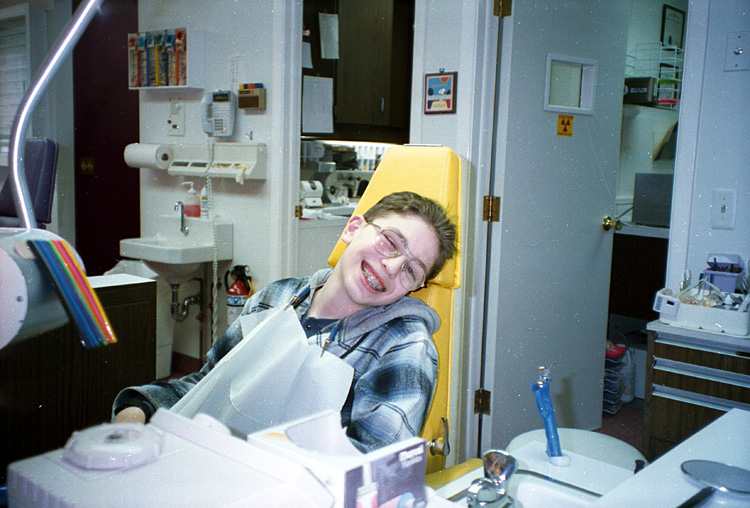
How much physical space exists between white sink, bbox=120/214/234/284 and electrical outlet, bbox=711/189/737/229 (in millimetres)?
1841

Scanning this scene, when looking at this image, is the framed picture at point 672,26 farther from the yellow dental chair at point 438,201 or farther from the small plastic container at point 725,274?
the yellow dental chair at point 438,201

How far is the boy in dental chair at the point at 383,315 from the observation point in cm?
93

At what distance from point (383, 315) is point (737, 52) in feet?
4.77

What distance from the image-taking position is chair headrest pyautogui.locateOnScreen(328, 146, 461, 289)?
1.10m

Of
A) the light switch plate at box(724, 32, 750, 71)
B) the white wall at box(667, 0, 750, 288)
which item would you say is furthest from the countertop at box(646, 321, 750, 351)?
the light switch plate at box(724, 32, 750, 71)

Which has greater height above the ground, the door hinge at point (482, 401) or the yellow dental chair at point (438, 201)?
the yellow dental chair at point (438, 201)

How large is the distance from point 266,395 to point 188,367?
2.07m

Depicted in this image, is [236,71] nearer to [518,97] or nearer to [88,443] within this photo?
[518,97]

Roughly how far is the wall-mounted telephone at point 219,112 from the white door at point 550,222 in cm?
114

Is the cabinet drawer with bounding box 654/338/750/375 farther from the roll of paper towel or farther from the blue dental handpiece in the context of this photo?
the roll of paper towel

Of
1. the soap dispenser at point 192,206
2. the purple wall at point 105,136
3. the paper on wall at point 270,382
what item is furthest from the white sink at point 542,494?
the soap dispenser at point 192,206

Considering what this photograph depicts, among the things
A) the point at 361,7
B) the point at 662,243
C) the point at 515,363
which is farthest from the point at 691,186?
the point at 361,7

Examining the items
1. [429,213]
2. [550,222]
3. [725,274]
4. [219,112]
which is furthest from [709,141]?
[219,112]

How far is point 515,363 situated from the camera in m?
→ 2.24
